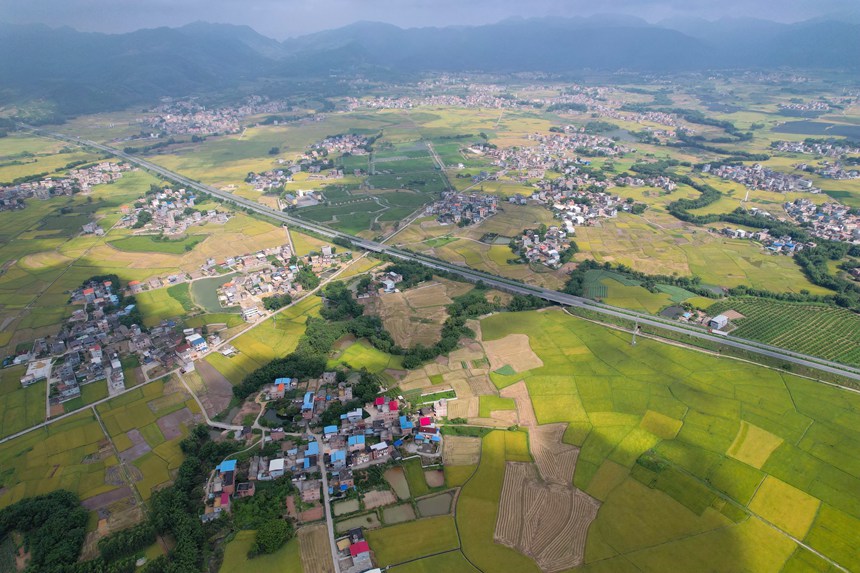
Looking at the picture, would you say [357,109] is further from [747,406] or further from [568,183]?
[747,406]

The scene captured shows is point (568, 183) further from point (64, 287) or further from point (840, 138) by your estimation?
point (840, 138)

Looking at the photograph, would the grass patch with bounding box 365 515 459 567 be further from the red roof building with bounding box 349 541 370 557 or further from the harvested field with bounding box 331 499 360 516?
the harvested field with bounding box 331 499 360 516

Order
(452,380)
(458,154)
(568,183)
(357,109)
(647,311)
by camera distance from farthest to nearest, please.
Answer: (357,109)
(458,154)
(568,183)
(647,311)
(452,380)

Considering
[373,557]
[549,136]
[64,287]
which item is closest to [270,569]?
[373,557]

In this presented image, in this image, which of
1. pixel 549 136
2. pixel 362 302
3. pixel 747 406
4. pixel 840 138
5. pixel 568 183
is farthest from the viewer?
pixel 549 136

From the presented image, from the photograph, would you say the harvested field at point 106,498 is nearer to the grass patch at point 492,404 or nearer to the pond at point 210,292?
the pond at point 210,292

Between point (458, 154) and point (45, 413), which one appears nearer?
point (45, 413)

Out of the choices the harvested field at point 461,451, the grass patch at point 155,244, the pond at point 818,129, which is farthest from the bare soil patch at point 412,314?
the pond at point 818,129
